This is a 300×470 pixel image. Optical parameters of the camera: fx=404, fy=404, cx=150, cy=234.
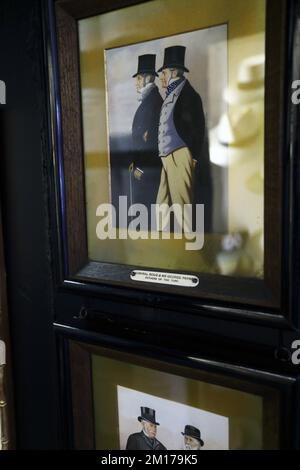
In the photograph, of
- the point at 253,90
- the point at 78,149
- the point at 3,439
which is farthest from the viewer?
the point at 3,439

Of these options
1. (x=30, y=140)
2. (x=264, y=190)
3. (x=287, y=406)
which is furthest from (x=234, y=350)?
(x=30, y=140)

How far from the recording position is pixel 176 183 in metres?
0.50

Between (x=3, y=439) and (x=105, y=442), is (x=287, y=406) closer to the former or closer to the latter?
(x=105, y=442)

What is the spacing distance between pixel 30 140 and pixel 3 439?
0.49 m

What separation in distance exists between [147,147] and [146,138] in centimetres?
1

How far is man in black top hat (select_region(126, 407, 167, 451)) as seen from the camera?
563 millimetres

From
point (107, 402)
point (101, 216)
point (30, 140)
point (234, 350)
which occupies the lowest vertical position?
point (107, 402)

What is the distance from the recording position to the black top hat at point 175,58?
478 mm

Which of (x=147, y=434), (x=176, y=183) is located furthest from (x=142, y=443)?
(x=176, y=183)

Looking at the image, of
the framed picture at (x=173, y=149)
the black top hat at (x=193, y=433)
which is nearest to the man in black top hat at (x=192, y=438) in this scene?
the black top hat at (x=193, y=433)

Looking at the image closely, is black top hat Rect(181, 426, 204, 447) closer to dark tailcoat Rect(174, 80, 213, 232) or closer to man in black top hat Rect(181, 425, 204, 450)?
man in black top hat Rect(181, 425, 204, 450)

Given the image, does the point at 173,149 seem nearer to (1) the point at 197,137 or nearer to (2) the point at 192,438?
(1) the point at 197,137

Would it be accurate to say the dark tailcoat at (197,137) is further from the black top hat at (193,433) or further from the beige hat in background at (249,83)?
the black top hat at (193,433)
